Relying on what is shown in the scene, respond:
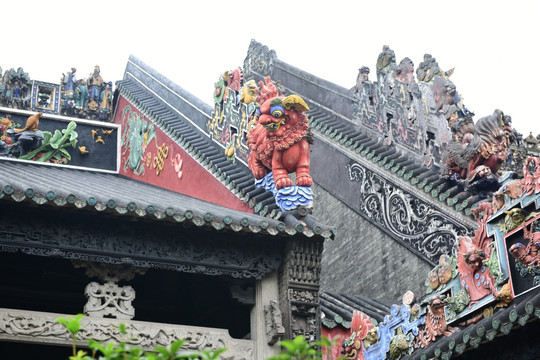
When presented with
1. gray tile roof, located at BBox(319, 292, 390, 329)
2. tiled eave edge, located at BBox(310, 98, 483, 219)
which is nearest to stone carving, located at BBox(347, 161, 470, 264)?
tiled eave edge, located at BBox(310, 98, 483, 219)

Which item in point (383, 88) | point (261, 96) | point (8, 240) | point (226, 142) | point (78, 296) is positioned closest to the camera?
point (8, 240)

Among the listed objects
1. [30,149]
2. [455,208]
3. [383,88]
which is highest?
[383,88]

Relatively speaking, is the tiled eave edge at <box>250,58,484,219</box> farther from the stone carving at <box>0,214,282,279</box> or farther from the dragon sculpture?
the stone carving at <box>0,214,282,279</box>

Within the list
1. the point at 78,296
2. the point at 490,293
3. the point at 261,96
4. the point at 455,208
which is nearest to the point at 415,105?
the point at 455,208

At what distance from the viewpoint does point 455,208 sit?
11484 millimetres

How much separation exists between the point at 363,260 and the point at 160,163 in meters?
3.83

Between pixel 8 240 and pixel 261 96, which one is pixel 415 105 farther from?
pixel 8 240

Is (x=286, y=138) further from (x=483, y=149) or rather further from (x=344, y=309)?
Result: (x=483, y=149)

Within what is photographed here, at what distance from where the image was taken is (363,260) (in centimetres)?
1423

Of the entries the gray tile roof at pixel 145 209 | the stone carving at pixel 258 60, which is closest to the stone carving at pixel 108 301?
the gray tile roof at pixel 145 209

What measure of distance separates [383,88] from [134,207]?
24.1 feet

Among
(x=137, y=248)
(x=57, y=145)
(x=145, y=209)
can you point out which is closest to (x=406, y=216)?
(x=137, y=248)

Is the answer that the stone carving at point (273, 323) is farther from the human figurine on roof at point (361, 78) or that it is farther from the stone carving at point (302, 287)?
the human figurine on roof at point (361, 78)

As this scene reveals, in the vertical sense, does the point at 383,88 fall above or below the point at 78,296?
above
